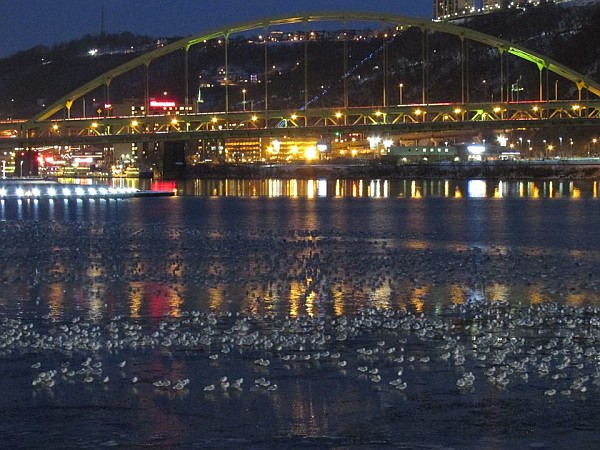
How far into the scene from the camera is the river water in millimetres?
11234

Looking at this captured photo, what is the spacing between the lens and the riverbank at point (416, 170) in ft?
423

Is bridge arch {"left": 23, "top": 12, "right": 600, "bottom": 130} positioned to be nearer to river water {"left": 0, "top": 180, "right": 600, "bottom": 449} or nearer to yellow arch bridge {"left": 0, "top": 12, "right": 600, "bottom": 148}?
yellow arch bridge {"left": 0, "top": 12, "right": 600, "bottom": 148}

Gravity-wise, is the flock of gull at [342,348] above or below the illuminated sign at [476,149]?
below

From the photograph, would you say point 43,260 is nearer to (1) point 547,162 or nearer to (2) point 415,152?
(1) point 547,162

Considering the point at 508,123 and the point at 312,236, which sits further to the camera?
the point at 508,123

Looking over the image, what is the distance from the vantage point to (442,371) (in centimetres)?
1362

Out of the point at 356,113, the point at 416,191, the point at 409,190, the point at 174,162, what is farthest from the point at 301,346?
the point at 174,162


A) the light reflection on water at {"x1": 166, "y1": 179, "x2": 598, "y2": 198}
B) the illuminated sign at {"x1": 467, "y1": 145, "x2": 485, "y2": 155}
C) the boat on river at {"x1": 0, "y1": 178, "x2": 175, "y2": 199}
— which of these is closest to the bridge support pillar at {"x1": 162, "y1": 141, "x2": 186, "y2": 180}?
the light reflection on water at {"x1": 166, "y1": 179, "x2": 598, "y2": 198}

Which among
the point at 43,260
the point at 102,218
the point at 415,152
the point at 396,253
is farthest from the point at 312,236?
the point at 415,152

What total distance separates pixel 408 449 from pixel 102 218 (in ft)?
135

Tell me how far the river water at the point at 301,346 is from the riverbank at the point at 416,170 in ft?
325

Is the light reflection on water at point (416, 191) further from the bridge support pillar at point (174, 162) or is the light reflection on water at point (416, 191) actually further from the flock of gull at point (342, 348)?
the flock of gull at point (342, 348)

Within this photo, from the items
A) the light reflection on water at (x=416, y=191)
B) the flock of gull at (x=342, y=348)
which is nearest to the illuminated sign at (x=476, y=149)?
the light reflection on water at (x=416, y=191)

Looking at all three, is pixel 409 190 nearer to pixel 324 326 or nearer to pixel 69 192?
pixel 69 192
